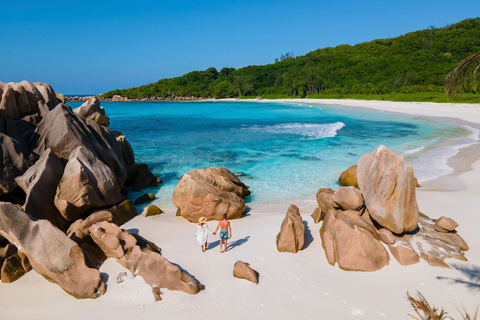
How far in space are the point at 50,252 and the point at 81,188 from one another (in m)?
3.15

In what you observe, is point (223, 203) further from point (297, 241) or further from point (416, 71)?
point (416, 71)

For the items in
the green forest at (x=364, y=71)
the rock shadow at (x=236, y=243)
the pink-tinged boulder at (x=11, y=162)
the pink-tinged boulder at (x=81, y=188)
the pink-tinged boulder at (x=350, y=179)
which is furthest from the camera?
the green forest at (x=364, y=71)

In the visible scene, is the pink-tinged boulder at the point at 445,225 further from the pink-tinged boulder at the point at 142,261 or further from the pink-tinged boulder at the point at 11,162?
the pink-tinged boulder at the point at 11,162

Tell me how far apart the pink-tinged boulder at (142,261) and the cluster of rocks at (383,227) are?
155 inches

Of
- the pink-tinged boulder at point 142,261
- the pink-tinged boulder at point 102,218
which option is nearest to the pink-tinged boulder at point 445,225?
the pink-tinged boulder at point 142,261

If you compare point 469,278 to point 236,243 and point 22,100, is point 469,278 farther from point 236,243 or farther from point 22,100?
point 22,100

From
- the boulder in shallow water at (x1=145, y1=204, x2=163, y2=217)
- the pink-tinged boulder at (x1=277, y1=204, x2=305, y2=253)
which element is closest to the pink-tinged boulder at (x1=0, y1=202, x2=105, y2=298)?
the boulder in shallow water at (x1=145, y1=204, x2=163, y2=217)

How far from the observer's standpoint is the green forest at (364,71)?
95.1 m

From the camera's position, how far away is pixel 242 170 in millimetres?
19812

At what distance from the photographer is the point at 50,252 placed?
7129 mm

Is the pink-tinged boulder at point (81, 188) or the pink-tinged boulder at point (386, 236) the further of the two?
the pink-tinged boulder at point (81, 188)

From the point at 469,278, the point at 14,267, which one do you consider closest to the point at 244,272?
the point at 469,278

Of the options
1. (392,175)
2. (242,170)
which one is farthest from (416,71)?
(392,175)

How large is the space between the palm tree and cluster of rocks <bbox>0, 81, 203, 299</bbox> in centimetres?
646
